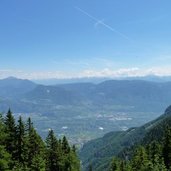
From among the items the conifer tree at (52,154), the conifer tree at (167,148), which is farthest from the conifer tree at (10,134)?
the conifer tree at (167,148)

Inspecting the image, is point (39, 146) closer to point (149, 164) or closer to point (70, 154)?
point (70, 154)

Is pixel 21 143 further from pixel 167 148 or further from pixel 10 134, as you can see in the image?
pixel 167 148

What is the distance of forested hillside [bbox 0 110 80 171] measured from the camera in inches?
1217

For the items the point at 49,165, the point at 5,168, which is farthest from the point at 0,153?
the point at 49,165

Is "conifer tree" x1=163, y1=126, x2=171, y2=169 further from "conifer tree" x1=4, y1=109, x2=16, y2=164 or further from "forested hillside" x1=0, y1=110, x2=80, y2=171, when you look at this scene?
"conifer tree" x1=4, y1=109, x2=16, y2=164

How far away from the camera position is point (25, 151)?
44156 millimetres

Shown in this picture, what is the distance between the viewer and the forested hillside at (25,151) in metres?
30.9

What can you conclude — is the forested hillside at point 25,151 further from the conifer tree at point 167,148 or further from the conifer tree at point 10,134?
the conifer tree at point 167,148

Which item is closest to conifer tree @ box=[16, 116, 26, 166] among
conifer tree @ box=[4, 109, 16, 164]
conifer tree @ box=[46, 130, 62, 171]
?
conifer tree @ box=[4, 109, 16, 164]

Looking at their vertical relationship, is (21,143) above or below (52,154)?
above

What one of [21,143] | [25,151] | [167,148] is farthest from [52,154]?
[167,148]

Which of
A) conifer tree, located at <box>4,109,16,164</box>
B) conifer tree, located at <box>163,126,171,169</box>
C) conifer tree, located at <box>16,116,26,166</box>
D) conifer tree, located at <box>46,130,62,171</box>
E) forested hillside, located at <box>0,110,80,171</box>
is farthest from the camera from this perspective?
conifer tree, located at <box>163,126,171,169</box>

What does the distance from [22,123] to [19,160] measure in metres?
5.54

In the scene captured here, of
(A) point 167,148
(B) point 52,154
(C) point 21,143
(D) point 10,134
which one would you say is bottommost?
(A) point 167,148
